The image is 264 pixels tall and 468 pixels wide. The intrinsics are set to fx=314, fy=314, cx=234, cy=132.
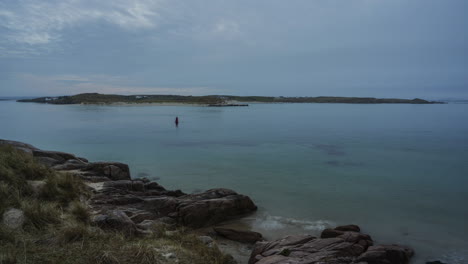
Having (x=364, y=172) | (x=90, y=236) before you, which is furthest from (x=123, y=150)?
(x=90, y=236)

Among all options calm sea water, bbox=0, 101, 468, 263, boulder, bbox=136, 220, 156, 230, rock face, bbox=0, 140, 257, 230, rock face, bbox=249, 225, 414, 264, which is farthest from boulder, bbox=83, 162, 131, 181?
rock face, bbox=249, 225, 414, 264

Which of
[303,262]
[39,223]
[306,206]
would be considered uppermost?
[39,223]

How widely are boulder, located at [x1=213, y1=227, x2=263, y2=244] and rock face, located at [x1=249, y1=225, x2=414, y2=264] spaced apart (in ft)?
3.59

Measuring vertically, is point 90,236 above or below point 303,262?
above

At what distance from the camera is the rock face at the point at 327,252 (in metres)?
6.43

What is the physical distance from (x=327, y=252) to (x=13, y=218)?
6637 mm

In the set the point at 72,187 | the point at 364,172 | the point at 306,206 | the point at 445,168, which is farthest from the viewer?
the point at 445,168

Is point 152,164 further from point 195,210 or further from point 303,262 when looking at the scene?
point 303,262

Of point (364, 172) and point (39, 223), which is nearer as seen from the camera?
point (39, 223)

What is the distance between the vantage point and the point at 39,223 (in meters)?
6.45

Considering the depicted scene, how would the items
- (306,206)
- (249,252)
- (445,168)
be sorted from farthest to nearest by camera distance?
(445,168) < (306,206) < (249,252)

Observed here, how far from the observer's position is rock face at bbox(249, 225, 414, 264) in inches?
253

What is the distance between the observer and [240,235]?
29.2ft

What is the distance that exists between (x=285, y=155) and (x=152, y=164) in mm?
9613
